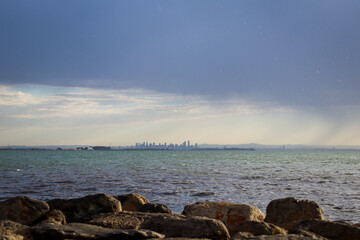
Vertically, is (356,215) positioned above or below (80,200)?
below

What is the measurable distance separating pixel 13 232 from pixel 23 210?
8.12 ft

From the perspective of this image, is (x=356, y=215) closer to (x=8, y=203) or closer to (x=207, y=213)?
(x=207, y=213)

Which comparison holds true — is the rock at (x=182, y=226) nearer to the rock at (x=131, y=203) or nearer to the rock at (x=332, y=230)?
the rock at (x=332, y=230)

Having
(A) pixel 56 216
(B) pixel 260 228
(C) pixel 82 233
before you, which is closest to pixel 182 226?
(B) pixel 260 228

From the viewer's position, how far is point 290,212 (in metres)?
9.87

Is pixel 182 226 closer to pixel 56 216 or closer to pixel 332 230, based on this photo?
pixel 332 230

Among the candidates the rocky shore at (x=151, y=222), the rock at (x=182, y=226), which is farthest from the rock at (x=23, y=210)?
the rock at (x=182, y=226)

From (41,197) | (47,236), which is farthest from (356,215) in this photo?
(41,197)

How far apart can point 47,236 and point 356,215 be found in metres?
11.8

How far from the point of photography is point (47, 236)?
6359 millimetres

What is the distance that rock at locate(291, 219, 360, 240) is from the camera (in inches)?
277

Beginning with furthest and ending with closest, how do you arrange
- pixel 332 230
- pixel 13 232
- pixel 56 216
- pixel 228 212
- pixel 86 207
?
1. pixel 228 212
2. pixel 86 207
3. pixel 56 216
4. pixel 332 230
5. pixel 13 232

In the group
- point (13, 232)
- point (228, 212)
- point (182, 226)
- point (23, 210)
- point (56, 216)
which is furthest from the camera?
point (228, 212)

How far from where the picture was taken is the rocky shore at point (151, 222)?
643cm
